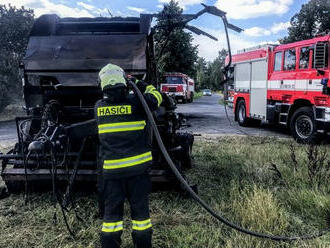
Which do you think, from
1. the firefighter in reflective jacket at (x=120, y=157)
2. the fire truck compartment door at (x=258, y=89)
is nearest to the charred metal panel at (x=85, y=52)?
the firefighter in reflective jacket at (x=120, y=157)

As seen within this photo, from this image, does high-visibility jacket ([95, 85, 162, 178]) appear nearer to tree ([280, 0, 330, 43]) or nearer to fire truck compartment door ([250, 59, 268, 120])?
fire truck compartment door ([250, 59, 268, 120])

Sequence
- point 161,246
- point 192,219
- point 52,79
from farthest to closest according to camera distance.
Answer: point 52,79
point 192,219
point 161,246

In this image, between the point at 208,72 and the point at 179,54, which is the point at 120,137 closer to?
the point at 179,54

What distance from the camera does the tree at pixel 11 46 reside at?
1574cm

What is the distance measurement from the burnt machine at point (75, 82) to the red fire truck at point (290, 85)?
425 cm

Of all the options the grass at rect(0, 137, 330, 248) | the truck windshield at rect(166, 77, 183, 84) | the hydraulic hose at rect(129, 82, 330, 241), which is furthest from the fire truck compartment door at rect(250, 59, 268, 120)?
the truck windshield at rect(166, 77, 183, 84)

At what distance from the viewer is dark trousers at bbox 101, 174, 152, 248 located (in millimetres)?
2738

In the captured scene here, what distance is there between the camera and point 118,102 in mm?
2777

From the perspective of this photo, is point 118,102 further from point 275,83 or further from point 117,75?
point 275,83

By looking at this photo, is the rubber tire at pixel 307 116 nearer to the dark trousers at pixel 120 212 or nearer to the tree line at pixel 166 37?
the tree line at pixel 166 37

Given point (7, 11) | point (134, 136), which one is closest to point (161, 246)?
point (134, 136)

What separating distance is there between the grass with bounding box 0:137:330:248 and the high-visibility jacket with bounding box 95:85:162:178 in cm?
90

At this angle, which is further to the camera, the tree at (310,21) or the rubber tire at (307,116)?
the tree at (310,21)

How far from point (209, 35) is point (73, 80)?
9.12 ft
